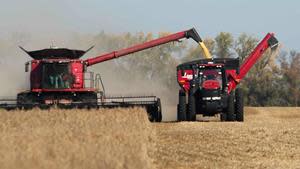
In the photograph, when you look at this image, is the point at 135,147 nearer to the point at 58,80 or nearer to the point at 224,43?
the point at 58,80

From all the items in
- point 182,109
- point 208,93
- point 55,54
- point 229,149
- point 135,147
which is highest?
point 55,54

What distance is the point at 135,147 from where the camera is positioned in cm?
903

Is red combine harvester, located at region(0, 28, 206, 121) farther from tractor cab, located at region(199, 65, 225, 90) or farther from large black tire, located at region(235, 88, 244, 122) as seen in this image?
large black tire, located at region(235, 88, 244, 122)

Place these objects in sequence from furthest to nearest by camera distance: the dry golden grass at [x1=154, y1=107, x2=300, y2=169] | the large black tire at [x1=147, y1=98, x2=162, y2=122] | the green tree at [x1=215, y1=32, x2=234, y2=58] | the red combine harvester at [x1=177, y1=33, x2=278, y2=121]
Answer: the green tree at [x1=215, y1=32, x2=234, y2=58]
the large black tire at [x1=147, y1=98, x2=162, y2=122]
the red combine harvester at [x1=177, y1=33, x2=278, y2=121]
the dry golden grass at [x1=154, y1=107, x2=300, y2=169]

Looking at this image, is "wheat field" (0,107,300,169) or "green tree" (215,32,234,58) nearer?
"wheat field" (0,107,300,169)

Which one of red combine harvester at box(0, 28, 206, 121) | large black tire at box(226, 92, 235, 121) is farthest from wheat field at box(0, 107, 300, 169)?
red combine harvester at box(0, 28, 206, 121)

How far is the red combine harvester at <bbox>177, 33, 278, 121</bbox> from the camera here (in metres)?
20.4

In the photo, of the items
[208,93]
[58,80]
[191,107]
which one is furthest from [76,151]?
[58,80]

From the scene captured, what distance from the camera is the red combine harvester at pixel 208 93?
2039 centimetres

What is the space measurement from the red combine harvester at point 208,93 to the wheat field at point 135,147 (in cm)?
376

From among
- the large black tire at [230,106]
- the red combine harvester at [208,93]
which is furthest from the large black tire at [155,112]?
the large black tire at [230,106]

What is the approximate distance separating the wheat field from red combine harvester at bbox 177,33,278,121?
3759 millimetres

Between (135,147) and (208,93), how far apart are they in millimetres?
11552

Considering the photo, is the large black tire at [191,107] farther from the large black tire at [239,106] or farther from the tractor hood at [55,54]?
the tractor hood at [55,54]
